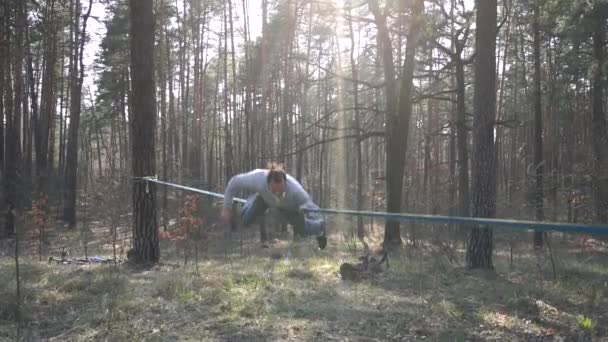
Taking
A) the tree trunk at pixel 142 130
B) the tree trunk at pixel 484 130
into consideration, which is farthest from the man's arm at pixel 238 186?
the tree trunk at pixel 484 130

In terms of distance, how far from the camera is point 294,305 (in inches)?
229

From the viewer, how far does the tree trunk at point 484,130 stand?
8.95 metres

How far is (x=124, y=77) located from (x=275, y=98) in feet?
25.9

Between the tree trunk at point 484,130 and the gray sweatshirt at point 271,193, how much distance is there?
3962 mm

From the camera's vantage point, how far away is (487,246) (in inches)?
357

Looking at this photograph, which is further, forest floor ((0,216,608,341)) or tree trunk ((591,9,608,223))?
tree trunk ((591,9,608,223))

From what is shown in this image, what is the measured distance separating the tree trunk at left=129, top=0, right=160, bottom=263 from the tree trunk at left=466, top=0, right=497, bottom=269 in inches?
226

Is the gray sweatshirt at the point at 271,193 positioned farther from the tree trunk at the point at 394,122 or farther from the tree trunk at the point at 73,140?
the tree trunk at the point at 73,140

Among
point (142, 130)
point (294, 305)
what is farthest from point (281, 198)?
point (142, 130)

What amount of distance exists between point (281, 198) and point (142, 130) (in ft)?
11.4

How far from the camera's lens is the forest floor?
15.6 feet

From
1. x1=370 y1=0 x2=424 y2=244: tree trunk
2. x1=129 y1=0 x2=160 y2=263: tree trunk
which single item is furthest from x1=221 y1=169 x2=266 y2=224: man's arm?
x1=370 y1=0 x2=424 y2=244: tree trunk

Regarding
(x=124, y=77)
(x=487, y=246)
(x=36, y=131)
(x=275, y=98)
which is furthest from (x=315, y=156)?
(x=487, y=246)

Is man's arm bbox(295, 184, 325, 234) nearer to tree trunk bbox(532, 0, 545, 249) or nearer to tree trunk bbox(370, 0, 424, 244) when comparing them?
tree trunk bbox(370, 0, 424, 244)
